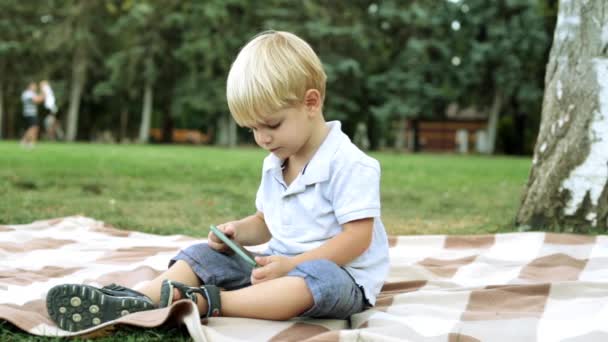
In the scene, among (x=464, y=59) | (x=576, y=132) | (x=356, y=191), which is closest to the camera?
(x=356, y=191)

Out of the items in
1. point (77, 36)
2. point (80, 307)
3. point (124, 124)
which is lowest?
point (124, 124)

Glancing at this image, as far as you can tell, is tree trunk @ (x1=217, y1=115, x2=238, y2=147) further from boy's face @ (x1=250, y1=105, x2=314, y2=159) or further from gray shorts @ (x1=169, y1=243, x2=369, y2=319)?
boy's face @ (x1=250, y1=105, x2=314, y2=159)

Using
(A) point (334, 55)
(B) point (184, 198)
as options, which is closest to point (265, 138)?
(B) point (184, 198)

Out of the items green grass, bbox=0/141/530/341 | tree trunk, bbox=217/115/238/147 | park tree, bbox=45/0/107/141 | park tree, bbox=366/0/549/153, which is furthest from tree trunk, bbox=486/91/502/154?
park tree, bbox=45/0/107/141

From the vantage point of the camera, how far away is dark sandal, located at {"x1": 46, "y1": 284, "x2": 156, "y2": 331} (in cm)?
218

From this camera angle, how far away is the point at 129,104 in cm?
3759

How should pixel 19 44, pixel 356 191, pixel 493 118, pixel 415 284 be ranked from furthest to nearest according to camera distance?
pixel 19 44, pixel 493 118, pixel 415 284, pixel 356 191

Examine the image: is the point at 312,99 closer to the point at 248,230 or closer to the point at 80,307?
the point at 248,230

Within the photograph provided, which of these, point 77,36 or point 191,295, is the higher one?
point 77,36

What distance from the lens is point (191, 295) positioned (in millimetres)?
2311

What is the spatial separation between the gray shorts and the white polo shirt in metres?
0.12

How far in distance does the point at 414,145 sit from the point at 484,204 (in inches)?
868

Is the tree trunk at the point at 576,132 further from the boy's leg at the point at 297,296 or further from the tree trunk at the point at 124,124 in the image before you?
the tree trunk at the point at 124,124

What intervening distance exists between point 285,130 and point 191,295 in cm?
67
